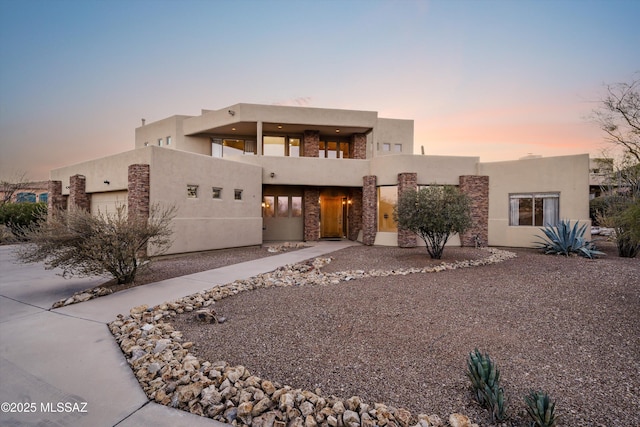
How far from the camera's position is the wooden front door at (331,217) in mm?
18797

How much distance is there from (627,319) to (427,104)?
14.4 metres

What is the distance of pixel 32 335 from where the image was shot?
12.4 ft

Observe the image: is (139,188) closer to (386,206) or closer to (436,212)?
(436,212)

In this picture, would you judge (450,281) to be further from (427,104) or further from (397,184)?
(427,104)

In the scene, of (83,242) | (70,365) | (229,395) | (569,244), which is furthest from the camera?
(569,244)

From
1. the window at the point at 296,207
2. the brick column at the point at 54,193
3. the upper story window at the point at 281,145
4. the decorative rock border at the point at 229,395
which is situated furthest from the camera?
the upper story window at the point at 281,145

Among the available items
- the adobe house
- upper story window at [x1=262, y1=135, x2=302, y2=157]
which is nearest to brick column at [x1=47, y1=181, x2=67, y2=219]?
Result: the adobe house

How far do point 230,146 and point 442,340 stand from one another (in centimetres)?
1849

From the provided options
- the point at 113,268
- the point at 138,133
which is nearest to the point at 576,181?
the point at 113,268

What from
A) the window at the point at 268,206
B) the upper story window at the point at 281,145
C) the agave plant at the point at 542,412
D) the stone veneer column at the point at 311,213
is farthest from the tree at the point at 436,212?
the upper story window at the point at 281,145

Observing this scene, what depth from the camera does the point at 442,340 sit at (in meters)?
3.79

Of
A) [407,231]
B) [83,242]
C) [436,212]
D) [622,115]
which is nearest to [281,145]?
A: [407,231]

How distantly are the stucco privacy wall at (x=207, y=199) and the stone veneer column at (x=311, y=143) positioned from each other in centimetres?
438

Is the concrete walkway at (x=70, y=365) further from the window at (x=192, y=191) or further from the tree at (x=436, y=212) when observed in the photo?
the tree at (x=436, y=212)
